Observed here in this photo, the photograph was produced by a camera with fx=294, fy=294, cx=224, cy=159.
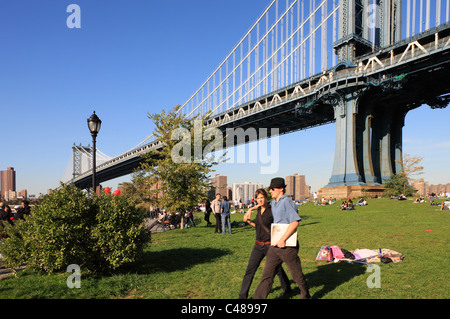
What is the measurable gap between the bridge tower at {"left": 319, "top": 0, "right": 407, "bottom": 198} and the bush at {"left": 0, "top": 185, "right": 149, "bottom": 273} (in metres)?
29.1

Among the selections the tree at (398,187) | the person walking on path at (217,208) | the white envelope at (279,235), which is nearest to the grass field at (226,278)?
the white envelope at (279,235)

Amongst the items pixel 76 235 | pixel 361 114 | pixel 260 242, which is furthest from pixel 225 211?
pixel 361 114

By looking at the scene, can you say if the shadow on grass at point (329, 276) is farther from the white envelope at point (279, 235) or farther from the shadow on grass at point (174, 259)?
the shadow on grass at point (174, 259)

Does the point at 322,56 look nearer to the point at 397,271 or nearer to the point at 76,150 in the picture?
the point at 397,271

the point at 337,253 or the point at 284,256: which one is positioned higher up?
the point at 284,256

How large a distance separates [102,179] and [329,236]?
9181 cm

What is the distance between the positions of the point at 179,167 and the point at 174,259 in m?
7.33

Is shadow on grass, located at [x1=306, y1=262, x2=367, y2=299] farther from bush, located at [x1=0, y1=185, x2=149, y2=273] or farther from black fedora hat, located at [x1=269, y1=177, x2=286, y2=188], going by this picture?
bush, located at [x1=0, y1=185, x2=149, y2=273]

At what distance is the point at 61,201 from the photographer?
6.02 m

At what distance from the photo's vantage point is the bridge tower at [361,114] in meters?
33.1

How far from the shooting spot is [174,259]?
7984 millimetres

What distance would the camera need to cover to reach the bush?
5719 mm

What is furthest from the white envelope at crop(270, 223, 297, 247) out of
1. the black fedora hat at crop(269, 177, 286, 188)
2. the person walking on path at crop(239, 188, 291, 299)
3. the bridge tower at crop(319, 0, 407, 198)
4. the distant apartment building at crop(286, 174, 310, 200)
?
the distant apartment building at crop(286, 174, 310, 200)

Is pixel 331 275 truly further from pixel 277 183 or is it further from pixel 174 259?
pixel 174 259
